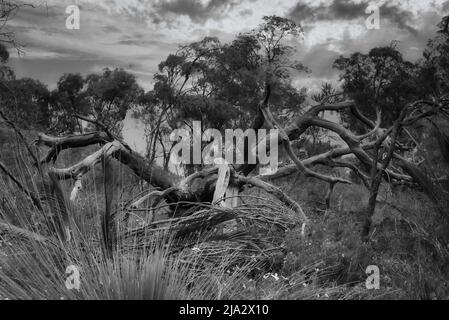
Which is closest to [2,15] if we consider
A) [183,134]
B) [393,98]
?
[183,134]

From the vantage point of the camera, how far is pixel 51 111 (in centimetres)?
3231

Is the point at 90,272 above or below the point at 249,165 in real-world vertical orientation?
above

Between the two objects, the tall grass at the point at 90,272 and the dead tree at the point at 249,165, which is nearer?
the tall grass at the point at 90,272

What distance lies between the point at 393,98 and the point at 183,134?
951 centimetres

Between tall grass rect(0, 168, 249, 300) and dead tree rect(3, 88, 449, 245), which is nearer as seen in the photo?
tall grass rect(0, 168, 249, 300)

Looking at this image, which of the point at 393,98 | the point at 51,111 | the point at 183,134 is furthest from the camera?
the point at 51,111

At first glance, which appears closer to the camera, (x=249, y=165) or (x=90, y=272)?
(x=90, y=272)
